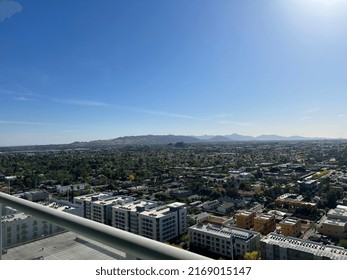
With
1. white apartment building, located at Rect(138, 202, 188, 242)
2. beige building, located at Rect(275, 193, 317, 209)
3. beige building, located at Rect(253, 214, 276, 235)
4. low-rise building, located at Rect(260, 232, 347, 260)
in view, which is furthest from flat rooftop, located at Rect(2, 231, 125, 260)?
beige building, located at Rect(275, 193, 317, 209)

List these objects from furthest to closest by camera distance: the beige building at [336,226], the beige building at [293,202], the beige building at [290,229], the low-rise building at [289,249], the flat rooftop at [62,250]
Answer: the beige building at [293,202], the beige building at [290,229], the beige building at [336,226], the low-rise building at [289,249], the flat rooftop at [62,250]

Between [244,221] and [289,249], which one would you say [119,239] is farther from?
[244,221]

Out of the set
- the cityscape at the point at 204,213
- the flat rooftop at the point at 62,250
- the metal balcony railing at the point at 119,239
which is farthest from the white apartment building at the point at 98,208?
the metal balcony railing at the point at 119,239

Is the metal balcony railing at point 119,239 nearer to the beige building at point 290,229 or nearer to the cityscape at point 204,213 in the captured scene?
the cityscape at point 204,213

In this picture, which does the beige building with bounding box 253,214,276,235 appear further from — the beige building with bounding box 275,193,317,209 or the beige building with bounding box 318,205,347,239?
the beige building with bounding box 275,193,317,209

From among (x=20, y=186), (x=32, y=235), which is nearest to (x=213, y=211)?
(x=20, y=186)

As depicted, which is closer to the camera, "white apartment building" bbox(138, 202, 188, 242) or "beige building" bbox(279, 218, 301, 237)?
"white apartment building" bbox(138, 202, 188, 242)
